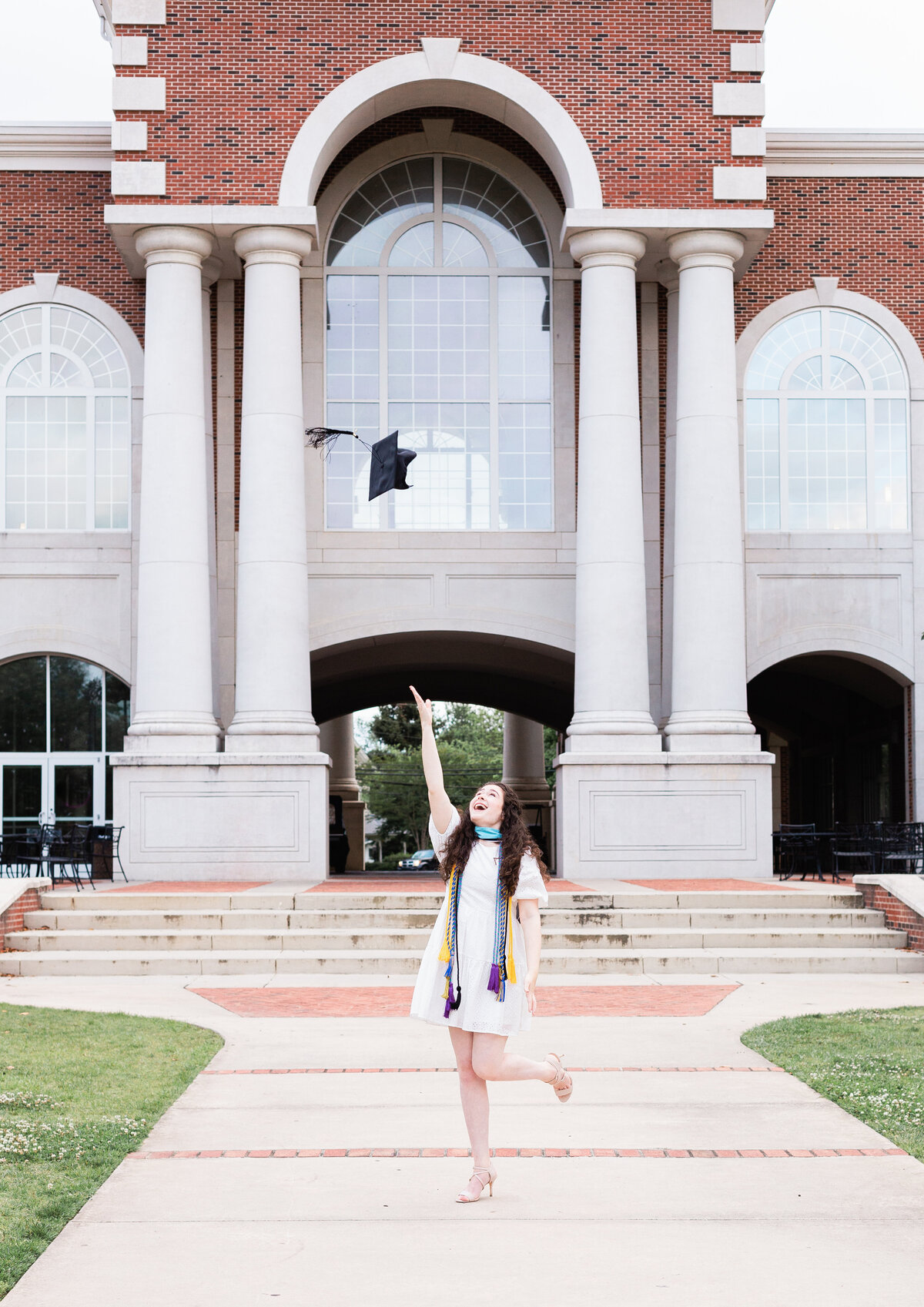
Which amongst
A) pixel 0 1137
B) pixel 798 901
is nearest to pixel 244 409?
pixel 798 901

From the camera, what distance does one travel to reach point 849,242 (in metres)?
24.2

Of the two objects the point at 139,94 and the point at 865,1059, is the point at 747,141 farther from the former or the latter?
the point at 865,1059

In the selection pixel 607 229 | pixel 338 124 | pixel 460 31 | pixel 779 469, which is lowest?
pixel 779 469

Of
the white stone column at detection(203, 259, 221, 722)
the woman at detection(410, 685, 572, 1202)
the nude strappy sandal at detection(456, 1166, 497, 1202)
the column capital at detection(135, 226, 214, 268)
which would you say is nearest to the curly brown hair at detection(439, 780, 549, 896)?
the woman at detection(410, 685, 572, 1202)

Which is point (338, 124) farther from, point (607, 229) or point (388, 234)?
point (607, 229)

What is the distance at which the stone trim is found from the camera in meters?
15.5

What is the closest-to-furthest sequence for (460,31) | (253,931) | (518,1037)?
1. (518,1037)
2. (253,931)
3. (460,31)

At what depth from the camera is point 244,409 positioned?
71.2 ft

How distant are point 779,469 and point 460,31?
7794 millimetres

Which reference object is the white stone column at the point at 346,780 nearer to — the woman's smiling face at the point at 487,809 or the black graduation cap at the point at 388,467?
the black graduation cap at the point at 388,467

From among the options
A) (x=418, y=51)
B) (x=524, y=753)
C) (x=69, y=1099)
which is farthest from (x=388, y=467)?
(x=524, y=753)

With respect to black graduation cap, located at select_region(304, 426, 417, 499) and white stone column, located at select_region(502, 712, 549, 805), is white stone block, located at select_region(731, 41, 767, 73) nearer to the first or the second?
black graduation cap, located at select_region(304, 426, 417, 499)

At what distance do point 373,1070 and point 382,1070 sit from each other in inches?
2.2

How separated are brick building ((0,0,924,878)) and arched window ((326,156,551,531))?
0.05 metres
